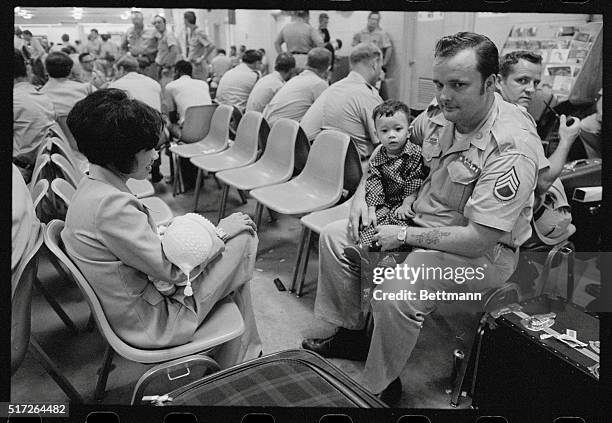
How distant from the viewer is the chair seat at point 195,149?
285 cm

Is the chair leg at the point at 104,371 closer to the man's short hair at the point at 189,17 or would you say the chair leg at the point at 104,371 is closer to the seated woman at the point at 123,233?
the seated woman at the point at 123,233

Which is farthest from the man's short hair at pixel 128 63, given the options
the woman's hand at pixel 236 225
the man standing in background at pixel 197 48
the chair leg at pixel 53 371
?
the chair leg at pixel 53 371

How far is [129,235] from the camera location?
1.16m

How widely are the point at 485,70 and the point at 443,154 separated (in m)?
0.29

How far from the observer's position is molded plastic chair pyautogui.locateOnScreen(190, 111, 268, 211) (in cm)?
270

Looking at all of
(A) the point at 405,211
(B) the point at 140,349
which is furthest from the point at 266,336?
(A) the point at 405,211

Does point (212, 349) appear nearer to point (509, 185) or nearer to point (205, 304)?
point (205, 304)

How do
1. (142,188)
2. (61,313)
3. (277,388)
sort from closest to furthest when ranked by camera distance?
1. (277,388)
2. (61,313)
3. (142,188)

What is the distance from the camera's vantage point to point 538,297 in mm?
1399

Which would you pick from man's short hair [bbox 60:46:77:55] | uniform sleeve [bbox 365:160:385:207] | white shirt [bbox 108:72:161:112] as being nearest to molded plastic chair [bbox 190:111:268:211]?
white shirt [bbox 108:72:161:112]

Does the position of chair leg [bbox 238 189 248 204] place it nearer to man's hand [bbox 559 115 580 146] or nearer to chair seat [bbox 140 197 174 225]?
chair seat [bbox 140 197 174 225]

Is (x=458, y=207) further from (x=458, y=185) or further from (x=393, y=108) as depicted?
(x=393, y=108)

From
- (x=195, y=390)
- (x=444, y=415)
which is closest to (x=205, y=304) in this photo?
(x=195, y=390)

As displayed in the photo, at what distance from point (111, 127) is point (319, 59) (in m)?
1.82
